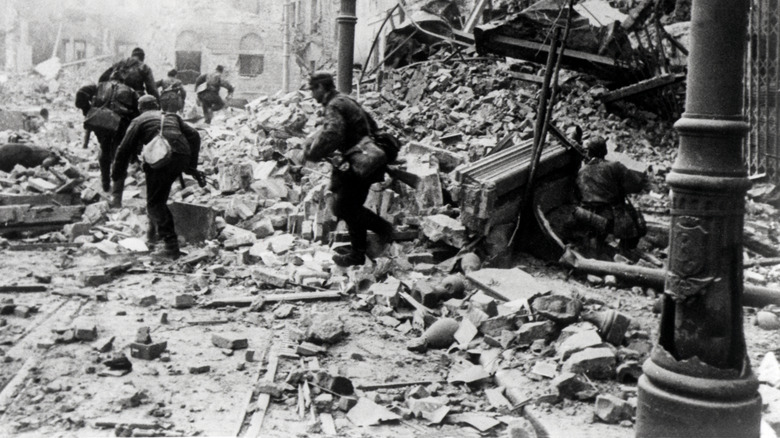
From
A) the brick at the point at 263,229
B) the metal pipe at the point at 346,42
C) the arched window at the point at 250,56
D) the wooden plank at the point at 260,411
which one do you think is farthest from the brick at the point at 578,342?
the arched window at the point at 250,56

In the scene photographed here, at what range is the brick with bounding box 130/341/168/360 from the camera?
15.6 ft

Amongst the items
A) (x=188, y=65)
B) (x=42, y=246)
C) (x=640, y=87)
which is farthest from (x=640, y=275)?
(x=188, y=65)

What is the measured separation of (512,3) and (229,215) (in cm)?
956

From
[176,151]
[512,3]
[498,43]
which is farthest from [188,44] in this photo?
[176,151]

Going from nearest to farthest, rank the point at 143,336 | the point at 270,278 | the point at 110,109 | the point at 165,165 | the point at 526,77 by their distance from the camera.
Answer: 1. the point at 143,336
2. the point at 270,278
3. the point at 165,165
4. the point at 110,109
5. the point at 526,77

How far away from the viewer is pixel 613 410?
387cm

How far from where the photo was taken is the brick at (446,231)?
7.20 metres

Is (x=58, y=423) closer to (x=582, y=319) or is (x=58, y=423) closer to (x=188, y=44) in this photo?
(x=582, y=319)

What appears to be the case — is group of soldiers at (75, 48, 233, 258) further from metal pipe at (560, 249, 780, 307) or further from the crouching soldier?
metal pipe at (560, 249, 780, 307)

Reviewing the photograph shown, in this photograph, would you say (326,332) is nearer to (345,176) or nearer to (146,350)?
(146,350)

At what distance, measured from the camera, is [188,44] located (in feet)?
131

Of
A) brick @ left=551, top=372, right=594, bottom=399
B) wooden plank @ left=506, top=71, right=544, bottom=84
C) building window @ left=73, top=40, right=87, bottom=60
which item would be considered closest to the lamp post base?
brick @ left=551, top=372, right=594, bottom=399

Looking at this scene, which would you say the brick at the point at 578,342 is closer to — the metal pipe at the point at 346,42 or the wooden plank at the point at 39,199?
the metal pipe at the point at 346,42

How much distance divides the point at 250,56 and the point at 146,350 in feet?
122
